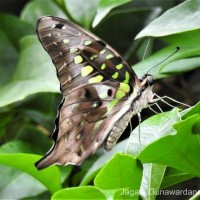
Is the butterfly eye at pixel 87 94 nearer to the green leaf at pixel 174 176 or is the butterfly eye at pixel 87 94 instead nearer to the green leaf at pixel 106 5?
the green leaf at pixel 106 5

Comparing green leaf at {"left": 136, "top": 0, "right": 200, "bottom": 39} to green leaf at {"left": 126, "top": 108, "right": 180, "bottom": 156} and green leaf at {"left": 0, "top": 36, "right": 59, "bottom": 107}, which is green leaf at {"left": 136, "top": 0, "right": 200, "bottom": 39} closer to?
green leaf at {"left": 126, "top": 108, "right": 180, "bottom": 156}

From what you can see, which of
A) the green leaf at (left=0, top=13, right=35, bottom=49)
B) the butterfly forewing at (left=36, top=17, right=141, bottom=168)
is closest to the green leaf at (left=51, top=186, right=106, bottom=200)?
the butterfly forewing at (left=36, top=17, right=141, bottom=168)

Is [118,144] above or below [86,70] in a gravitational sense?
below

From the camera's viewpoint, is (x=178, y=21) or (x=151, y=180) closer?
(x=151, y=180)

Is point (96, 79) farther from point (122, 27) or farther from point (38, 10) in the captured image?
point (38, 10)

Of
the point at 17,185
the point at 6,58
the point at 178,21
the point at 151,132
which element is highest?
the point at 178,21

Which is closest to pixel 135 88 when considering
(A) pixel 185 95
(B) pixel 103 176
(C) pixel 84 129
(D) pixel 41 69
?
(C) pixel 84 129

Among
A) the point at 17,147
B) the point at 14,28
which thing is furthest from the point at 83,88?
the point at 14,28

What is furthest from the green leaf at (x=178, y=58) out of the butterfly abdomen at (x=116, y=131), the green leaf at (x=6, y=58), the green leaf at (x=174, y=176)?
the green leaf at (x=6, y=58)
